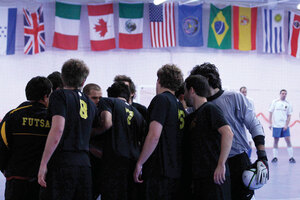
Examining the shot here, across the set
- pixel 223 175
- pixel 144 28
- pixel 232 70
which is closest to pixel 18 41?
pixel 144 28

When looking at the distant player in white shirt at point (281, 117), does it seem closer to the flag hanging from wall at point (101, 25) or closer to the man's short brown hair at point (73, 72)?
the flag hanging from wall at point (101, 25)

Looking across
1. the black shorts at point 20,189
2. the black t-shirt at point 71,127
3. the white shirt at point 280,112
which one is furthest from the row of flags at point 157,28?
the black t-shirt at point 71,127

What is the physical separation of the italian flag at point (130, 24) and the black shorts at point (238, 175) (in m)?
12.1

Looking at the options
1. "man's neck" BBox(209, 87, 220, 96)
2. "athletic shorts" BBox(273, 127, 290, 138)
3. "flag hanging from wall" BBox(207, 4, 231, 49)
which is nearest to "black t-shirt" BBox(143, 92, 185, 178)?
"man's neck" BBox(209, 87, 220, 96)

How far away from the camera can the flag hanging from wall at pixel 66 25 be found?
15.2m

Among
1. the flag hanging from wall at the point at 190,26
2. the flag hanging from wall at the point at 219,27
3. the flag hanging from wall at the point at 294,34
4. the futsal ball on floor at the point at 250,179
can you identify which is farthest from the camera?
the flag hanging from wall at the point at 294,34

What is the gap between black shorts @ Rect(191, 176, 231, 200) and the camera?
3850mm

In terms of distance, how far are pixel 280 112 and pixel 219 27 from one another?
481 cm

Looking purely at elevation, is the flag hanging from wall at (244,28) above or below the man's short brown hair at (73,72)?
above

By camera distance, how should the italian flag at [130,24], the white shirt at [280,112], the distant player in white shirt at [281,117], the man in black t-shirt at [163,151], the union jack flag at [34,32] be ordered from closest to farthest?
the man in black t-shirt at [163,151], the distant player in white shirt at [281,117], the white shirt at [280,112], the union jack flag at [34,32], the italian flag at [130,24]

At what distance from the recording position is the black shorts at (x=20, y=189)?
13.5 feet

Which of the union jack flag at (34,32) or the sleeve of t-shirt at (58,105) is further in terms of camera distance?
the union jack flag at (34,32)

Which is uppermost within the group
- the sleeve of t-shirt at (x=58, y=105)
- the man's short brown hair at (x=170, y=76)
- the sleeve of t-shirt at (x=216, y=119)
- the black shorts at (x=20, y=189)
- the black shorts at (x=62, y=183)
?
the man's short brown hair at (x=170, y=76)

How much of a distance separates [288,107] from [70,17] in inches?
341
